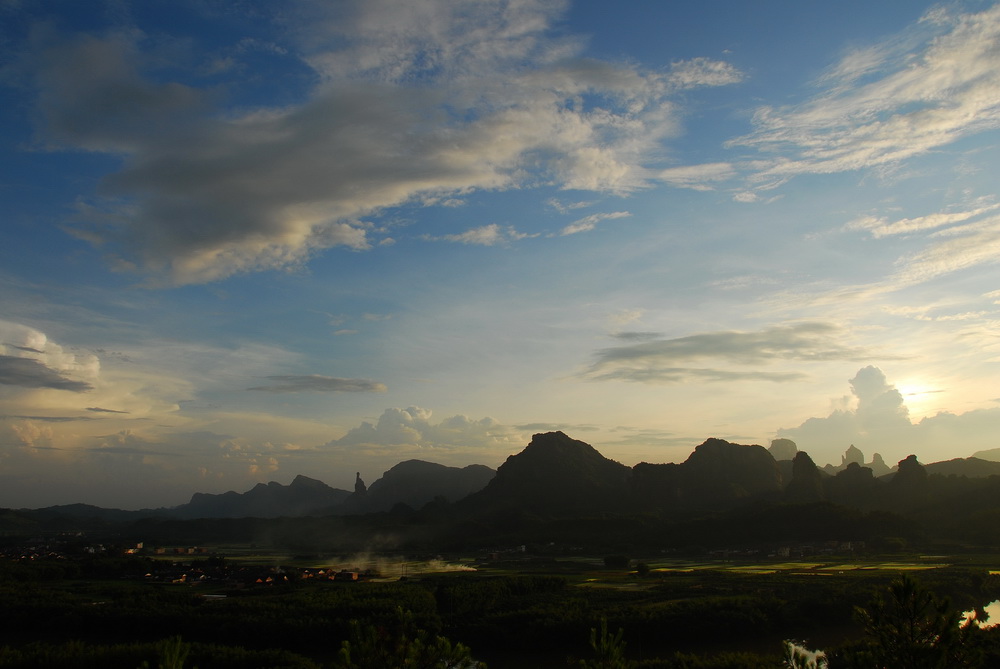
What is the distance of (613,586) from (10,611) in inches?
2764

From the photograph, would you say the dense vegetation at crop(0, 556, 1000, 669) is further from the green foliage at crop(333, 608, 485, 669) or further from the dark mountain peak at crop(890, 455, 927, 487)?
the dark mountain peak at crop(890, 455, 927, 487)

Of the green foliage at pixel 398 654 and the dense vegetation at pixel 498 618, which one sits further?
the dense vegetation at pixel 498 618

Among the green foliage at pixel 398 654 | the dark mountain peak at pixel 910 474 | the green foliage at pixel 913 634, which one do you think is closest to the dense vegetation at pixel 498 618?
the green foliage at pixel 398 654

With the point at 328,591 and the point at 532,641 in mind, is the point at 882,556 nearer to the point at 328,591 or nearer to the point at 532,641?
the point at 532,641

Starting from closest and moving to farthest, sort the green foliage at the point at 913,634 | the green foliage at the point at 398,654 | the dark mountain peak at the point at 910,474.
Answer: the green foliage at the point at 913,634
the green foliage at the point at 398,654
the dark mountain peak at the point at 910,474

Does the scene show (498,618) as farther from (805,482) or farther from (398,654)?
(805,482)

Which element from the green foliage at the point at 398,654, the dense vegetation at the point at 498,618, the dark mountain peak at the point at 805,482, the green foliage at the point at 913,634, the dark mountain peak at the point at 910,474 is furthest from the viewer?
the dark mountain peak at the point at 805,482

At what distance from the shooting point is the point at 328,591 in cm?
7794

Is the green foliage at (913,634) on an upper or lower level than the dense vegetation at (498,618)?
upper

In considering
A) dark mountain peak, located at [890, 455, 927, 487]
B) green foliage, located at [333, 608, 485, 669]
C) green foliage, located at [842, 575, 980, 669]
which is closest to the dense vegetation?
green foliage, located at [333, 608, 485, 669]

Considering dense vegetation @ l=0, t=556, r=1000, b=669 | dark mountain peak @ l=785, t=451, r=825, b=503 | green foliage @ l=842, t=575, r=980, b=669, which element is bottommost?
dense vegetation @ l=0, t=556, r=1000, b=669

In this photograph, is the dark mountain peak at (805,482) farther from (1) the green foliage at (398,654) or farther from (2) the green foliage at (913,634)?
(1) the green foliage at (398,654)

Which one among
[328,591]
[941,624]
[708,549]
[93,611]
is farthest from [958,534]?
[93,611]

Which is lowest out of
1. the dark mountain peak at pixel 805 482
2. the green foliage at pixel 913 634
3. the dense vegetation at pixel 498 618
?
the dense vegetation at pixel 498 618
